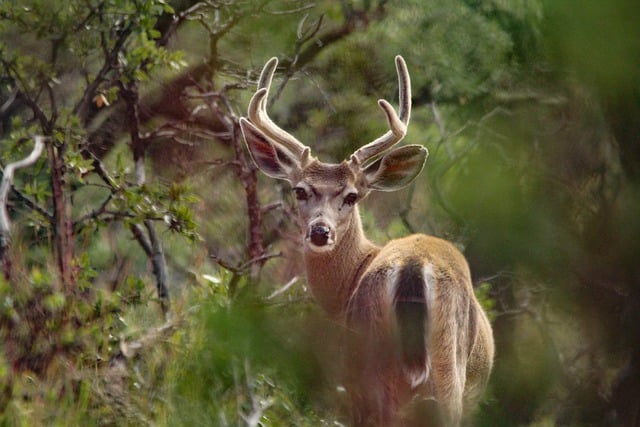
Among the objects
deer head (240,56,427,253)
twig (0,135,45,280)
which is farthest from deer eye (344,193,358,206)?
twig (0,135,45,280)

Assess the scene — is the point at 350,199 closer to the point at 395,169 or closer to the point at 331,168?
the point at 331,168

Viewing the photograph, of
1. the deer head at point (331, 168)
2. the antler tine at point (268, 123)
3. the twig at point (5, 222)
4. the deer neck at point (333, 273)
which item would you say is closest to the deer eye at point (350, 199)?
the deer head at point (331, 168)

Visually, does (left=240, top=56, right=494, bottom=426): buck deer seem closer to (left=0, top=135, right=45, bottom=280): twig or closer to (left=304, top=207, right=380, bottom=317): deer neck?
(left=304, top=207, right=380, bottom=317): deer neck

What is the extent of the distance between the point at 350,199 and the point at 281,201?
238cm

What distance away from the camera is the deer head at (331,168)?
18.3 ft

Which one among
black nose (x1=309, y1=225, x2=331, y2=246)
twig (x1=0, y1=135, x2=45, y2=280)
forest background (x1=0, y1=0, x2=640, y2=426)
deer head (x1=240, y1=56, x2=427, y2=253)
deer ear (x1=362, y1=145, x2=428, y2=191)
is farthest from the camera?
deer ear (x1=362, y1=145, x2=428, y2=191)

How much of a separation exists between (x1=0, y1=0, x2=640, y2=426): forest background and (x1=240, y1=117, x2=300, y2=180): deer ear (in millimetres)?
553

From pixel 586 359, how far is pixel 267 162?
510 centimetres

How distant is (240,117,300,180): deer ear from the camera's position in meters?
6.07

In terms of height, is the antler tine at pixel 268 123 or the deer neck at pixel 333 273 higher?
the antler tine at pixel 268 123

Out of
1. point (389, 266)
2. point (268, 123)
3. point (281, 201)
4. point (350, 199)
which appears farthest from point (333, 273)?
point (281, 201)

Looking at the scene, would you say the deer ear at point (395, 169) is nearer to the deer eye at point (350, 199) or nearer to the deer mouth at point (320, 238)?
the deer eye at point (350, 199)

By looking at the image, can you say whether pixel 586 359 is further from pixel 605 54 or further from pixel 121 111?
pixel 121 111

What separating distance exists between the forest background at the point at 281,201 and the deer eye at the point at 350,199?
15.2 inches
